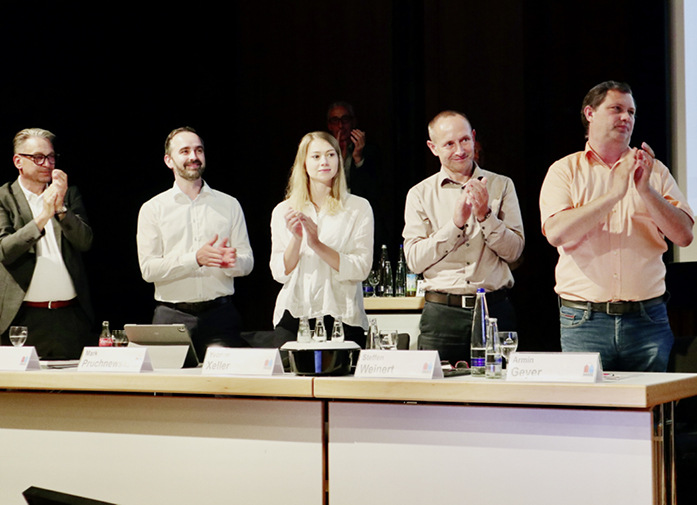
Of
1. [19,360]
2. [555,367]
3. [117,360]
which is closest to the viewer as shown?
[555,367]

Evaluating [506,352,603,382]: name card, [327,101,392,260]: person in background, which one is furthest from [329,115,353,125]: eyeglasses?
[506,352,603,382]: name card

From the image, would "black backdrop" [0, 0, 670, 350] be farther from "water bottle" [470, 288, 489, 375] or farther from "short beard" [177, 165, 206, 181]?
"water bottle" [470, 288, 489, 375]

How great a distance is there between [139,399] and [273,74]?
3951 mm

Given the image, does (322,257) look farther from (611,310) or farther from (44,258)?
(44,258)

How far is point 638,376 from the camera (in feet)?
6.82

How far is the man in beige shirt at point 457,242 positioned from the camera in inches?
111

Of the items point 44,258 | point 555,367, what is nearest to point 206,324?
point 44,258

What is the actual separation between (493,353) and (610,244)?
757 millimetres

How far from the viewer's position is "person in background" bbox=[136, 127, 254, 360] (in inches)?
126

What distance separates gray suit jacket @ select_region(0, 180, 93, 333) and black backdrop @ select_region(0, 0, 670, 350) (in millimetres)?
837

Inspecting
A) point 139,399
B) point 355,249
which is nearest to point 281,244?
point 355,249

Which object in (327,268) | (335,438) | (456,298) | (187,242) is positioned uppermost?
(187,242)

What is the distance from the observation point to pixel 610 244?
2635 millimetres

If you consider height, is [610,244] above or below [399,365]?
above
